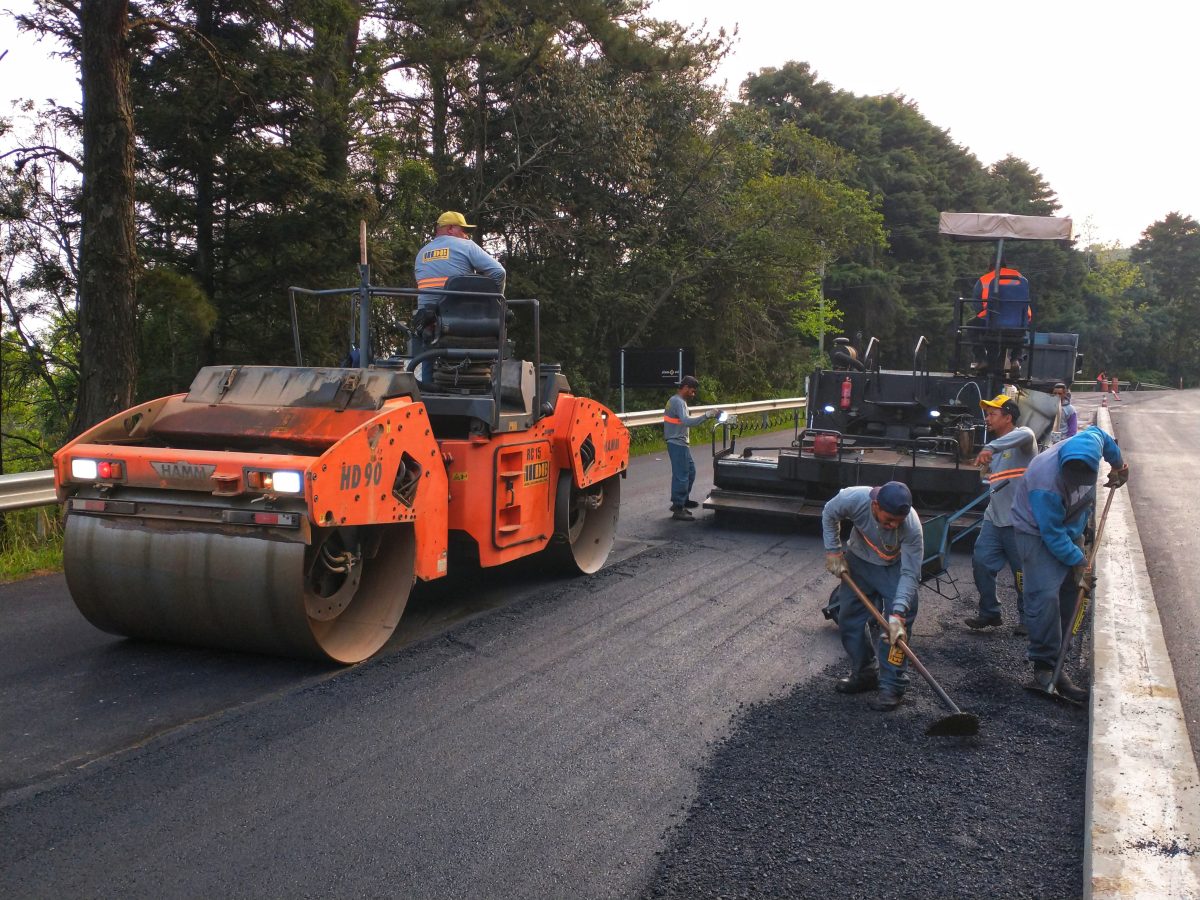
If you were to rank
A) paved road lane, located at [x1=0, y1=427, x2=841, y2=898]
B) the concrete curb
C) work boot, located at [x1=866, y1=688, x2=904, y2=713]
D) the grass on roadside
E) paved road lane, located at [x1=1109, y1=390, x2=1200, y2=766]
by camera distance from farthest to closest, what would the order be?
the grass on roadside
paved road lane, located at [x1=1109, y1=390, x2=1200, y2=766]
work boot, located at [x1=866, y1=688, x2=904, y2=713]
the concrete curb
paved road lane, located at [x1=0, y1=427, x2=841, y2=898]

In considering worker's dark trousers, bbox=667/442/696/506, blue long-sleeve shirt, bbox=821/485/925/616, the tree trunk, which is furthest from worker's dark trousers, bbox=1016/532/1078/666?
the tree trunk

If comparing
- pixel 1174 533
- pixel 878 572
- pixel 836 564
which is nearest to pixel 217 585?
pixel 836 564

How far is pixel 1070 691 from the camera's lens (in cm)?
558

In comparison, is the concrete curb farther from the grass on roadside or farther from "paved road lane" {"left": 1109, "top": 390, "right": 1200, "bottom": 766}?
the grass on roadside

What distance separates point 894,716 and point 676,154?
20.9 meters

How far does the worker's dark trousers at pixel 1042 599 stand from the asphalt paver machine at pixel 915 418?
12.1 feet

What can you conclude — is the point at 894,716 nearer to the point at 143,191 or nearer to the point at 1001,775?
the point at 1001,775

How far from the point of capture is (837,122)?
47.2 m

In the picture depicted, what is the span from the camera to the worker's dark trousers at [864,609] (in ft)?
18.6

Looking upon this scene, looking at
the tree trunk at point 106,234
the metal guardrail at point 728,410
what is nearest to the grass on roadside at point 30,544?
the tree trunk at point 106,234

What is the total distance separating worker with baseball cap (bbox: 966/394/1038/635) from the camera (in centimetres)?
699

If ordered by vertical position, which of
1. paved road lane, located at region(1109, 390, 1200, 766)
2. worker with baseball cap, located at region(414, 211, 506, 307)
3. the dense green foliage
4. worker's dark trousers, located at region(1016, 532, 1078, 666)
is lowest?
paved road lane, located at region(1109, 390, 1200, 766)

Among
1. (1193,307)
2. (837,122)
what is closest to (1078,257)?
(1193,307)

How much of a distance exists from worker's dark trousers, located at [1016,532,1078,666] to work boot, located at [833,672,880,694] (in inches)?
35.6
